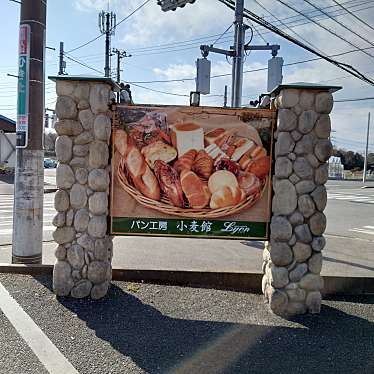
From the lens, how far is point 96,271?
4191mm

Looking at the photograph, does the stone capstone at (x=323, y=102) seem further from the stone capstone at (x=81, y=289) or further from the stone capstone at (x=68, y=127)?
the stone capstone at (x=81, y=289)

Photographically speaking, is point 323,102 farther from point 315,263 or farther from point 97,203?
point 97,203

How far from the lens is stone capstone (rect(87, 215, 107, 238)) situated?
418 centimetres

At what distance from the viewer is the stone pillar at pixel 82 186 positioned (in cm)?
413

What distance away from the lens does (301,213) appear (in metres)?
4.06

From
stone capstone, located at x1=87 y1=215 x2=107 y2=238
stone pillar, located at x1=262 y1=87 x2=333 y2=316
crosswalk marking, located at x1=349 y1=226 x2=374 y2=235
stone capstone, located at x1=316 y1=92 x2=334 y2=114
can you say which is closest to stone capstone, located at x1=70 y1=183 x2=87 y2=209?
stone capstone, located at x1=87 y1=215 x2=107 y2=238

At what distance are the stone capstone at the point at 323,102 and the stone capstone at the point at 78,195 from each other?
276 centimetres

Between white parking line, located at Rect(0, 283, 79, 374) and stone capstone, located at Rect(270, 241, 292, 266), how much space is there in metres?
2.32

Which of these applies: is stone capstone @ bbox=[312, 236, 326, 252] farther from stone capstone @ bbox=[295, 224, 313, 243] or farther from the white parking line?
the white parking line

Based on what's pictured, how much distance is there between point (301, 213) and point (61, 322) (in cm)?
274

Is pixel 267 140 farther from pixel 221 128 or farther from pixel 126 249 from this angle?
pixel 126 249

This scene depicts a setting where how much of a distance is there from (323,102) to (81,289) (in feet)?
11.1

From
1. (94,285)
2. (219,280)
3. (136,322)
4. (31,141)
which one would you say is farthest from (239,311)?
(31,141)

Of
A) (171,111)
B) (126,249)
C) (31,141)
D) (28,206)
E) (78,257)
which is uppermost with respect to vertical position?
(171,111)
